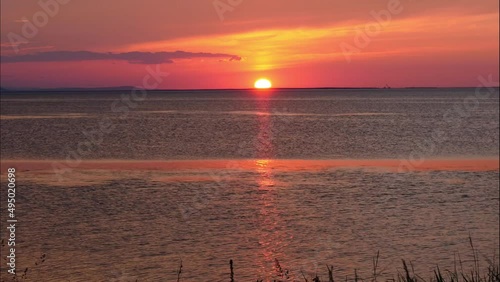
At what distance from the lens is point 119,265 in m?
18.2

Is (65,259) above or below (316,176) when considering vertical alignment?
below

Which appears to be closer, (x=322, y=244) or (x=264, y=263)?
(x=264, y=263)

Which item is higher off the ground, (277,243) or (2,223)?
(2,223)

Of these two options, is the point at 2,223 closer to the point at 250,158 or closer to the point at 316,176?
the point at 316,176

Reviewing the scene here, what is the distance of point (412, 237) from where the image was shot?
21484 mm

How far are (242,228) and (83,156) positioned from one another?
28305mm

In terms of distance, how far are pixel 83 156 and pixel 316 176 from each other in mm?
19780

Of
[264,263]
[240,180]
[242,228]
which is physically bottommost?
[264,263]

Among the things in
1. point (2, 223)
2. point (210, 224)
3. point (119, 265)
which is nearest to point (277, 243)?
point (210, 224)

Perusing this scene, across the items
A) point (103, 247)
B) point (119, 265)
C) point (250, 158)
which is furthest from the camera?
point (250, 158)

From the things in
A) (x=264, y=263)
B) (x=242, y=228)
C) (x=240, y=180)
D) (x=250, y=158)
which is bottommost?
(x=264, y=263)

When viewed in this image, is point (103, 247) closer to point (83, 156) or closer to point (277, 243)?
point (277, 243)

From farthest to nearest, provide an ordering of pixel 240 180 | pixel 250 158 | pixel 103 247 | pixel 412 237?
pixel 250 158 → pixel 240 180 → pixel 412 237 → pixel 103 247

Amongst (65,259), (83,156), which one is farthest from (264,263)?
(83,156)
